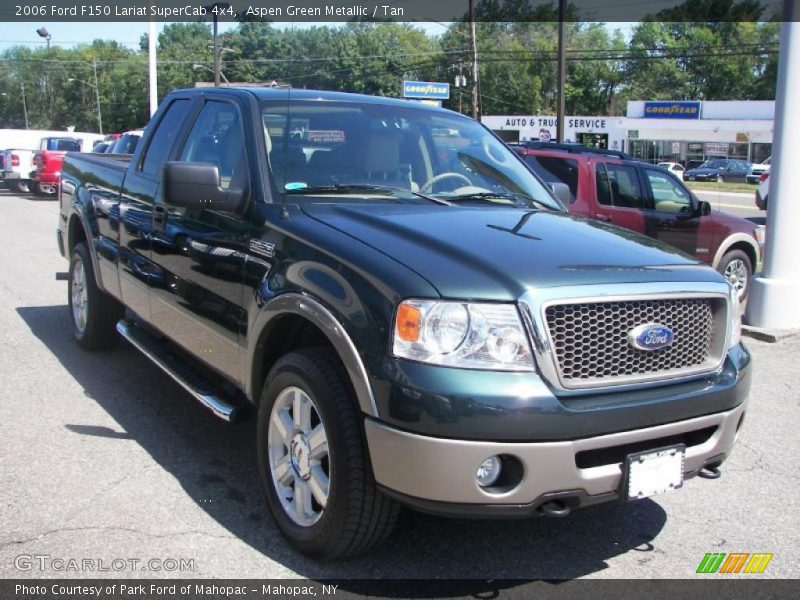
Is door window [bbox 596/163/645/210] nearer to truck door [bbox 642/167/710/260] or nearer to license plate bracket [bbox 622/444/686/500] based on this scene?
truck door [bbox 642/167/710/260]

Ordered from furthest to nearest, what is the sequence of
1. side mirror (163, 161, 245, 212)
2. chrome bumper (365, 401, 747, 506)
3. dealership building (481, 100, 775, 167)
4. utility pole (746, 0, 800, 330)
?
dealership building (481, 100, 775, 167), utility pole (746, 0, 800, 330), side mirror (163, 161, 245, 212), chrome bumper (365, 401, 747, 506)

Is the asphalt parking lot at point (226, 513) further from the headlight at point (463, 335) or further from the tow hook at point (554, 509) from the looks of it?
the headlight at point (463, 335)

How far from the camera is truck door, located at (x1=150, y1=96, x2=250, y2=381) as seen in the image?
12.6 ft

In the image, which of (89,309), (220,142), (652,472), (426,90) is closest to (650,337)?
(652,472)

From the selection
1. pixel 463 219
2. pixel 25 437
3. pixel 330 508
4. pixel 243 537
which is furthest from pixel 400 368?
pixel 25 437

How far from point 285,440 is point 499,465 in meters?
1.00

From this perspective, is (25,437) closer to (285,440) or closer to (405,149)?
(285,440)

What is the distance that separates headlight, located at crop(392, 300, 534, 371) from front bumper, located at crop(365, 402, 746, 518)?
278 millimetres

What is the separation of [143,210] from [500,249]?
8.70 ft

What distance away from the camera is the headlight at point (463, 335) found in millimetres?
2791

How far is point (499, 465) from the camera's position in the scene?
9.20 feet

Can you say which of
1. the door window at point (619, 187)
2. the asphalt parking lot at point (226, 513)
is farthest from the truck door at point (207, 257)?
the door window at point (619, 187)

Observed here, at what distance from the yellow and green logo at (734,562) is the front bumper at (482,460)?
2.76ft

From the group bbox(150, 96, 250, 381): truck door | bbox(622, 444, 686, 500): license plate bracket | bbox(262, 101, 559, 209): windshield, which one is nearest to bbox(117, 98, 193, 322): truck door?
bbox(150, 96, 250, 381): truck door
